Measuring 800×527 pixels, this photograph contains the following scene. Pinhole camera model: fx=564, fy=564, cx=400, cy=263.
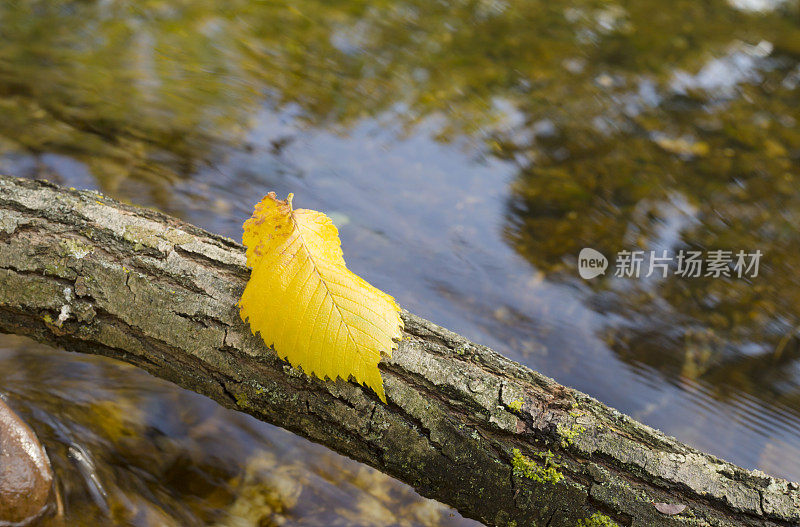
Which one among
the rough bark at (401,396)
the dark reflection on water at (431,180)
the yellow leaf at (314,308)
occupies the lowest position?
the dark reflection on water at (431,180)

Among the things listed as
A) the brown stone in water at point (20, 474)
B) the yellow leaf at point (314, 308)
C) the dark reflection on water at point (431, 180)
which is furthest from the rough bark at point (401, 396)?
the dark reflection on water at point (431, 180)

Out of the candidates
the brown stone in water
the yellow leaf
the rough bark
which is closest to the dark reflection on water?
the brown stone in water

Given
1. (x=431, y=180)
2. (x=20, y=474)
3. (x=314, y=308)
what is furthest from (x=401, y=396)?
(x=431, y=180)

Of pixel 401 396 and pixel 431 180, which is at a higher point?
pixel 401 396

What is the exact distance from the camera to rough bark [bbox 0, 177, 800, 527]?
160 centimetres

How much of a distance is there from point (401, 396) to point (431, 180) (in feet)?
10.8

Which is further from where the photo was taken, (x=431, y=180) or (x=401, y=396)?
(x=431, y=180)

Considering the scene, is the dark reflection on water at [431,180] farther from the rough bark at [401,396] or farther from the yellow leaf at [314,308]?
the yellow leaf at [314,308]

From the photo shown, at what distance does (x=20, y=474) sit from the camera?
1838mm

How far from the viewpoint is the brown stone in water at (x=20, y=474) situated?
5.88ft

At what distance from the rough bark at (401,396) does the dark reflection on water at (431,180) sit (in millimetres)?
902

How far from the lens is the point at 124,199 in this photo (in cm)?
370

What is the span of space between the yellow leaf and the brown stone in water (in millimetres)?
931

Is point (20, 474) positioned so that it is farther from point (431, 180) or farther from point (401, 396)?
point (431, 180)
